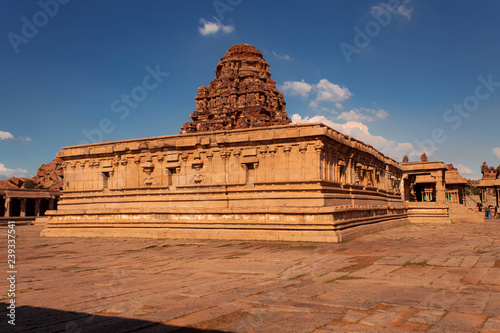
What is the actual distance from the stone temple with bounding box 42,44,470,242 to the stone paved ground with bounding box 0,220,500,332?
495 cm

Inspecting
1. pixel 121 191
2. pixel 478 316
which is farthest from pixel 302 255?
pixel 121 191

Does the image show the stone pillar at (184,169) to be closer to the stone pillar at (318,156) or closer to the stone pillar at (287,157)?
the stone pillar at (287,157)

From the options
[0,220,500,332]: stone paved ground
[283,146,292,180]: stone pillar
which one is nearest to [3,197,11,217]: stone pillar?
[0,220,500,332]: stone paved ground

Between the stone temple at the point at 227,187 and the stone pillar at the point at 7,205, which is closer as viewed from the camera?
the stone temple at the point at 227,187

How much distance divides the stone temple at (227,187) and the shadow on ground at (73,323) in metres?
12.0

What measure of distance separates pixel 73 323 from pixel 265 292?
3.39 metres

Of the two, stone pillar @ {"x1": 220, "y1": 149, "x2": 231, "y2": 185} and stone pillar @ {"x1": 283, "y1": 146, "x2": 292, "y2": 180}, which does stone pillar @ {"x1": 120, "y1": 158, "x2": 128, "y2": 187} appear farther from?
stone pillar @ {"x1": 283, "y1": 146, "x2": 292, "y2": 180}

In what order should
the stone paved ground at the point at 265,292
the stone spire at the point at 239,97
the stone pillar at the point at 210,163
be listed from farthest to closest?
the stone spire at the point at 239,97 < the stone pillar at the point at 210,163 < the stone paved ground at the point at 265,292

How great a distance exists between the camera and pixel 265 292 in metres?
7.44

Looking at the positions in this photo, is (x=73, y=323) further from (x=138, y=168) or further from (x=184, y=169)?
(x=138, y=168)

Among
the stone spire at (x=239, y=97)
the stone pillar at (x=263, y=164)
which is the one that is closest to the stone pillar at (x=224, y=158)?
the stone pillar at (x=263, y=164)

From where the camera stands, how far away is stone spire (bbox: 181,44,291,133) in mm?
56000

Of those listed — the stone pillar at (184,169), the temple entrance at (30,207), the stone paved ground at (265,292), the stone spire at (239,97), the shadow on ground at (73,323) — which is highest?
the stone spire at (239,97)

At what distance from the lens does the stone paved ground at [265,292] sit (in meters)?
5.48
